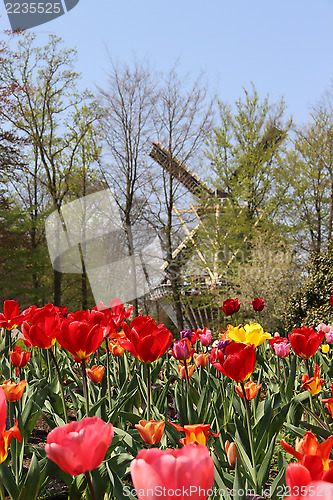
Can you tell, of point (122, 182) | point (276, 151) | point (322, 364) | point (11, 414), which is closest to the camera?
point (11, 414)

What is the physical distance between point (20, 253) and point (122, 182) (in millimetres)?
4786

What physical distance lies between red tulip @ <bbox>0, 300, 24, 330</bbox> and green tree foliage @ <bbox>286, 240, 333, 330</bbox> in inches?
173

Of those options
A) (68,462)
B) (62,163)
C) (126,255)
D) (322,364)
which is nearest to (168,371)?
(322,364)

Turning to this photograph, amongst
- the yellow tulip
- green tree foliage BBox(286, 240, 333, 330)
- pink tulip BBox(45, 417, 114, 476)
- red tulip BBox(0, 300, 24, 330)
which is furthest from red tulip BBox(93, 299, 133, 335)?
green tree foliage BBox(286, 240, 333, 330)

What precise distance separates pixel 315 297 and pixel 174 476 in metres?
6.06

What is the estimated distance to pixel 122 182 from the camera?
14.8 meters

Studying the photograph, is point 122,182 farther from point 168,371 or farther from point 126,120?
point 168,371

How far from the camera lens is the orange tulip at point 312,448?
0.82 meters

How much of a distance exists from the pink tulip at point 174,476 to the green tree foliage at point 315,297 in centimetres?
Result: 545

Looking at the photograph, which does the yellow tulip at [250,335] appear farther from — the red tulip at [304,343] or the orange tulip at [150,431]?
the orange tulip at [150,431]

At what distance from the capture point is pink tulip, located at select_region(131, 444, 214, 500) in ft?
1.60

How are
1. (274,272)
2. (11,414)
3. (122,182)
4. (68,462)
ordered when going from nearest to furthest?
1. (68,462)
2. (11,414)
3. (274,272)
4. (122,182)

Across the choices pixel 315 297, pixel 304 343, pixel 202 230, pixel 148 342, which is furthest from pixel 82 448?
pixel 202 230

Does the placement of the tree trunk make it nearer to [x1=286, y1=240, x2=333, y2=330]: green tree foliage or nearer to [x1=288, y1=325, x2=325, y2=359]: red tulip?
[x1=286, y1=240, x2=333, y2=330]: green tree foliage
